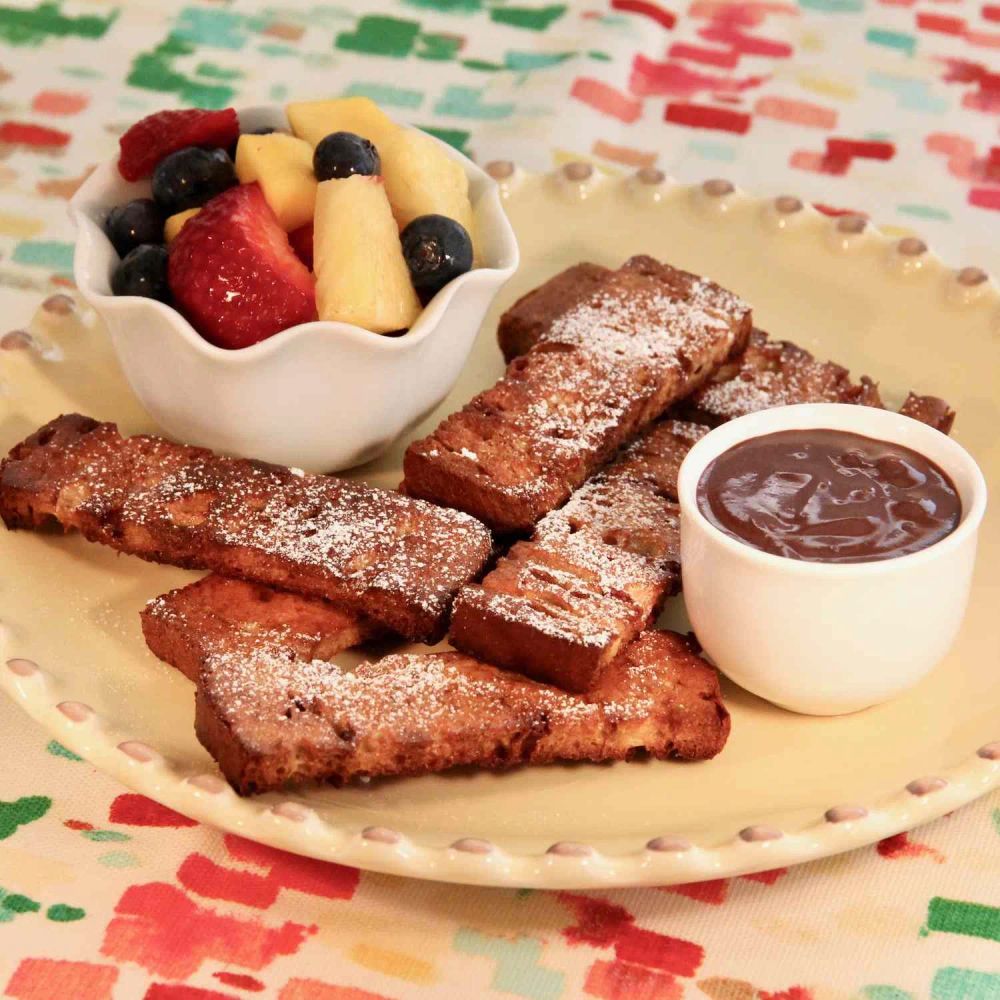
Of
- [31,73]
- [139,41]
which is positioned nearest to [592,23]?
[139,41]

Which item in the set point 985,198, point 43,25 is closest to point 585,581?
point 985,198

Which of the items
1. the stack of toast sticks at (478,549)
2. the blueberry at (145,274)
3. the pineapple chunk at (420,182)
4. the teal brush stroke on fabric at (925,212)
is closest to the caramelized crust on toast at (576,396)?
the stack of toast sticks at (478,549)

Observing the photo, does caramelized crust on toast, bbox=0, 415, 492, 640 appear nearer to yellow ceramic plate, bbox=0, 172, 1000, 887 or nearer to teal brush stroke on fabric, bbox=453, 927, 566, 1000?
yellow ceramic plate, bbox=0, 172, 1000, 887

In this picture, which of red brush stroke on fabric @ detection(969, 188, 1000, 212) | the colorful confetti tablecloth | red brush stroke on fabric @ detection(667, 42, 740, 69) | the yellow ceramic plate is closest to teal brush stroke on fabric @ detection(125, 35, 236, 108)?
the colorful confetti tablecloth

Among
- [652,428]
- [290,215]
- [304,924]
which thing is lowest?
[304,924]

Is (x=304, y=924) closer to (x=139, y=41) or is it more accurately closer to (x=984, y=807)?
(x=984, y=807)

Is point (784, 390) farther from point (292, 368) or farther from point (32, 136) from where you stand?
point (32, 136)

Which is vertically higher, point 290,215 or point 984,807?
point 290,215
